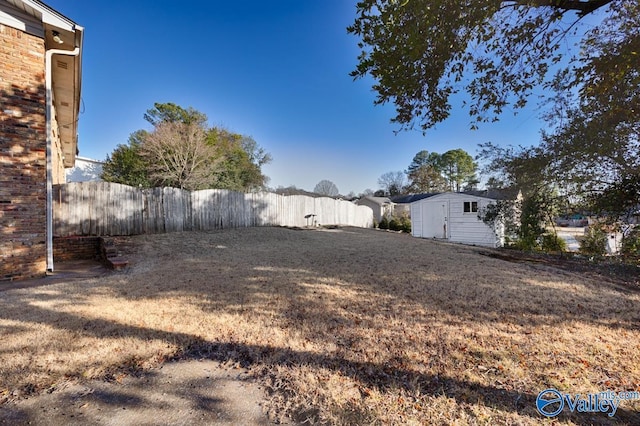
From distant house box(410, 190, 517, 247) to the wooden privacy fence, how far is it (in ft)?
26.5

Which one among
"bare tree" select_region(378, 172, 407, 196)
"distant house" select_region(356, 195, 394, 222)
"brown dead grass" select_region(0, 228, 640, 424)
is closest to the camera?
"brown dead grass" select_region(0, 228, 640, 424)

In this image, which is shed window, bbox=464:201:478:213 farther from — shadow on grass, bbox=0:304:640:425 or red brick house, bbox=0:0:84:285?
red brick house, bbox=0:0:84:285

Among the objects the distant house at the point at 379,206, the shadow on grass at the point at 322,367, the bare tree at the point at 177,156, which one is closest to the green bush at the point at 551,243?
the shadow on grass at the point at 322,367

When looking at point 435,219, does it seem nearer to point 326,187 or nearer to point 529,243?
point 529,243

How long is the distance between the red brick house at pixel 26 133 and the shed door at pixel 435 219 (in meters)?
15.7

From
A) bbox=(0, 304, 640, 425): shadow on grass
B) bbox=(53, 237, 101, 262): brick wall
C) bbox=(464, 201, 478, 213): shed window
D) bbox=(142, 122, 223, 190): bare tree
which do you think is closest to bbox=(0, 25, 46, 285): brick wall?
bbox=(53, 237, 101, 262): brick wall

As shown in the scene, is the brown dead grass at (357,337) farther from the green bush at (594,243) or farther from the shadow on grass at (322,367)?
the green bush at (594,243)

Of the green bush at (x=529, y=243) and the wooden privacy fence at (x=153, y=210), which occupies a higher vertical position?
the wooden privacy fence at (x=153, y=210)

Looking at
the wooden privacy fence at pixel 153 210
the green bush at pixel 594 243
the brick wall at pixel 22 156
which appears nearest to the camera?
the brick wall at pixel 22 156

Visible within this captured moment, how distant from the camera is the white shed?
43.6ft

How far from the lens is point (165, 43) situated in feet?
31.2

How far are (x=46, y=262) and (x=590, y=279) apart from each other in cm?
998

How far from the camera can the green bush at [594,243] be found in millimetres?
8522

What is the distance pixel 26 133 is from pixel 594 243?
14552 mm
